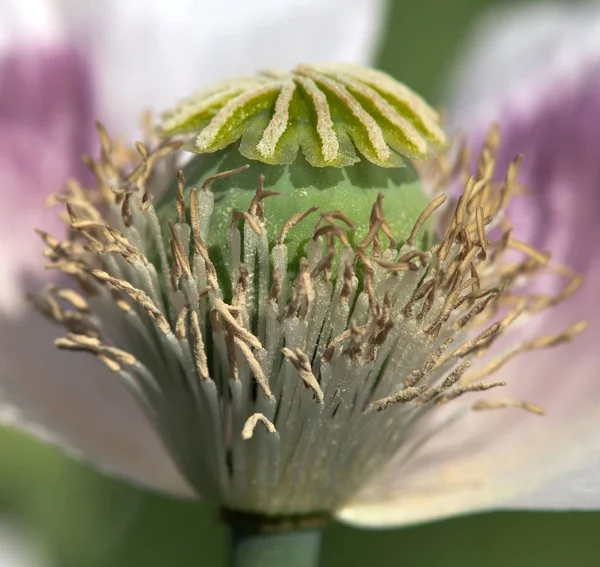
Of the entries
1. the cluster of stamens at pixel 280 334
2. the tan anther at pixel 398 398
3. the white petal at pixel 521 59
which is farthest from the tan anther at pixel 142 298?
the white petal at pixel 521 59

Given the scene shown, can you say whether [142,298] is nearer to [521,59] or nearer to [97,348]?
[97,348]

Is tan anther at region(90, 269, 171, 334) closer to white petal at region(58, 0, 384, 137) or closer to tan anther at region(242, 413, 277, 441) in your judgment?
tan anther at region(242, 413, 277, 441)

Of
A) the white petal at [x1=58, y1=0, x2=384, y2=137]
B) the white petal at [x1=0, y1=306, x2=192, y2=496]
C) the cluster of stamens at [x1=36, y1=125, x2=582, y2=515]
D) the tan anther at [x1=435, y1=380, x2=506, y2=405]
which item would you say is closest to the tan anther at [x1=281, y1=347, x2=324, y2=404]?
the cluster of stamens at [x1=36, y1=125, x2=582, y2=515]

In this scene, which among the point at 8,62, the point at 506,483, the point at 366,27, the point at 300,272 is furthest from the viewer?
the point at 366,27

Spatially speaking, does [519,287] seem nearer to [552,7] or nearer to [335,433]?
[335,433]

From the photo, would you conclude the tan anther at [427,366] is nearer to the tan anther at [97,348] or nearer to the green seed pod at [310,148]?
the green seed pod at [310,148]

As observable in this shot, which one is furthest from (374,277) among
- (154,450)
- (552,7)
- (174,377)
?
(552,7)
